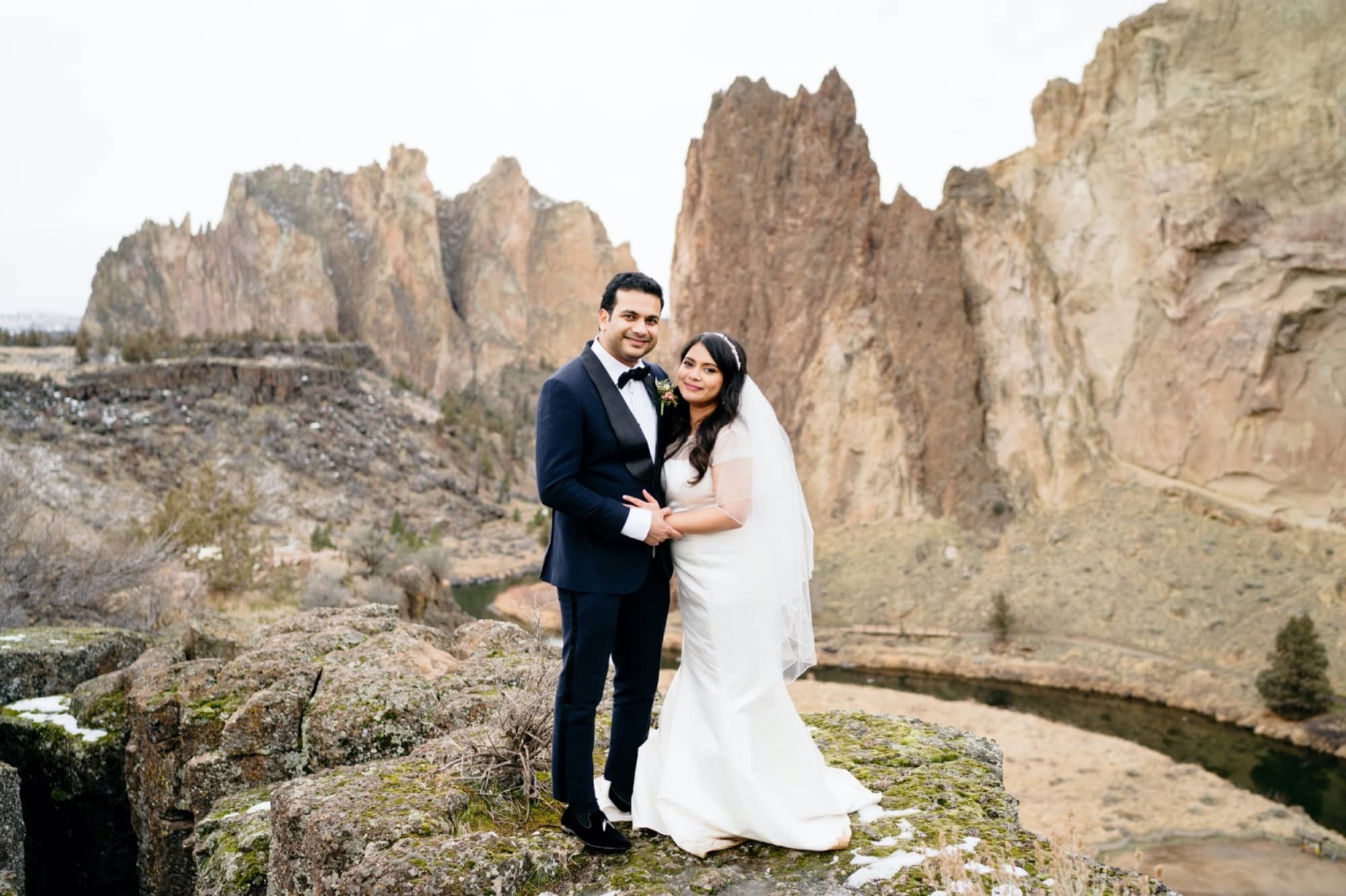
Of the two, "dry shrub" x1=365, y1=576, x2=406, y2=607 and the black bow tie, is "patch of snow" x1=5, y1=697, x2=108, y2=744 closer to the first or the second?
the black bow tie

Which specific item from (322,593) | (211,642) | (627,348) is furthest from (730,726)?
(322,593)

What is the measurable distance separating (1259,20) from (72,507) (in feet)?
150

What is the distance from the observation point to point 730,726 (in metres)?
3.81

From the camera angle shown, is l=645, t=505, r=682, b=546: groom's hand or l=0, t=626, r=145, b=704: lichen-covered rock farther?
l=0, t=626, r=145, b=704: lichen-covered rock

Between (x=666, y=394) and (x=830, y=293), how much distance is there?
37266mm

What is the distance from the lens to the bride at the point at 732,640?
3.72 metres

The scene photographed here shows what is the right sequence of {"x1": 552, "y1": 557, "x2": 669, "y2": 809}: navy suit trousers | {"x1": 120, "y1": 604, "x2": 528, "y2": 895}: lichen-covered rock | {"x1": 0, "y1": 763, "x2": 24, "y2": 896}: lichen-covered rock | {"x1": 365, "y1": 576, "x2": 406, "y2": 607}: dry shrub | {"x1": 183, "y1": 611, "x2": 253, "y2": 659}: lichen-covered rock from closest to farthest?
{"x1": 552, "y1": 557, "x2": 669, "y2": 809}: navy suit trousers < {"x1": 120, "y1": 604, "x2": 528, "y2": 895}: lichen-covered rock < {"x1": 0, "y1": 763, "x2": 24, "y2": 896}: lichen-covered rock < {"x1": 183, "y1": 611, "x2": 253, "y2": 659}: lichen-covered rock < {"x1": 365, "y1": 576, "x2": 406, "y2": 607}: dry shrub

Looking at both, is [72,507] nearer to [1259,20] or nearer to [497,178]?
[1259,20]

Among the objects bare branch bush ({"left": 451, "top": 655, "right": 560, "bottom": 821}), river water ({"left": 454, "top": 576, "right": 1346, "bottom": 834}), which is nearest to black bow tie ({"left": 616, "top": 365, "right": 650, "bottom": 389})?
bare branch bush ({"left": 451, "top": 655, "right": 560, "bottom": 821})

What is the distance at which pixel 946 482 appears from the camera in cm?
3659

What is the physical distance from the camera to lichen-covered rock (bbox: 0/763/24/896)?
4988 millimetres

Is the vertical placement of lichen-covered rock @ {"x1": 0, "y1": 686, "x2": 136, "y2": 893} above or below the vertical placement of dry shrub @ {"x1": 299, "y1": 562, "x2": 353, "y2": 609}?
above

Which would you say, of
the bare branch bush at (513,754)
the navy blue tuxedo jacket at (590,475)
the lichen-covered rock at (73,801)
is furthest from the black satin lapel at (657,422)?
the lichen-covered rock at (73,801)

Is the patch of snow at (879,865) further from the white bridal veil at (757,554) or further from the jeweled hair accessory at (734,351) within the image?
the jeweled hair accessory at (734,351)
